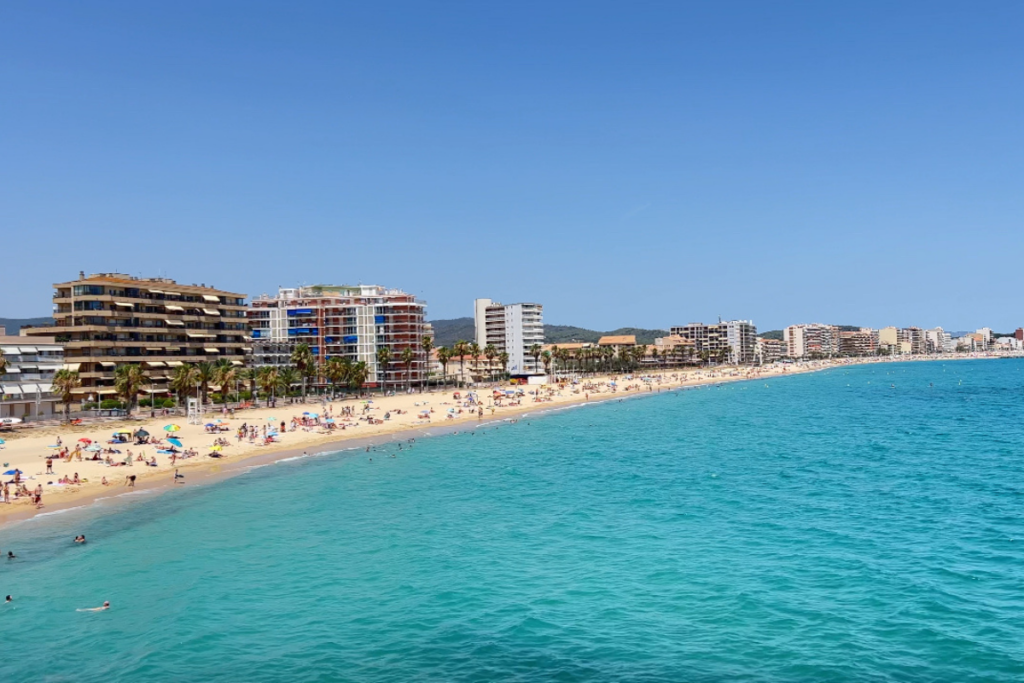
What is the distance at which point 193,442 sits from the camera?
5959cm

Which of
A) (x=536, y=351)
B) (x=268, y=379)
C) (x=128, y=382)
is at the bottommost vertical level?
(x=268, y=379)

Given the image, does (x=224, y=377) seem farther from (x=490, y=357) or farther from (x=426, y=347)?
(x=490, y=357)

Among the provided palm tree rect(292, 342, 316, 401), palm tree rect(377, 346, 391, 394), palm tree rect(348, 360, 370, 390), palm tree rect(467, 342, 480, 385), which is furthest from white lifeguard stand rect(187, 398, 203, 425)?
palm tree rect(467, 342, 480, 385)

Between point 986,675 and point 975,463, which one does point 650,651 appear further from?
point 975,463

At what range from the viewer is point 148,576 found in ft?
85.0

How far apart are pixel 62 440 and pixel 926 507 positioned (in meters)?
57.5

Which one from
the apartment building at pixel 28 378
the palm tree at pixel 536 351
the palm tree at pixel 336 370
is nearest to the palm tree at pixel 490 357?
the palm tree at pixel 536 351

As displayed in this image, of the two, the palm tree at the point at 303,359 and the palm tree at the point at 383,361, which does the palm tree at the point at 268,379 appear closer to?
the palm tree at the point at 303,359

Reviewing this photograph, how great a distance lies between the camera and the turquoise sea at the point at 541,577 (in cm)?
1833

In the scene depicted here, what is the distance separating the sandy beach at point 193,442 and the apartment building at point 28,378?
7.68 metres

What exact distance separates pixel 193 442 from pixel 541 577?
4340 centimetres

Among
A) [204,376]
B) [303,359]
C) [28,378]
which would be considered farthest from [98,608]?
[303,359]

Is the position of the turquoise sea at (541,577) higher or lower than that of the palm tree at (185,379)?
lower

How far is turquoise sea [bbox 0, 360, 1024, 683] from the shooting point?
1833 cm
